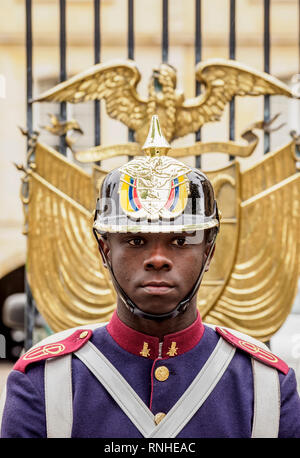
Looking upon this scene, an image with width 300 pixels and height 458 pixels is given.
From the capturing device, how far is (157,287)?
1.27 m

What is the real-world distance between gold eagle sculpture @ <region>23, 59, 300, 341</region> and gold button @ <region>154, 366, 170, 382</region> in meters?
1.42

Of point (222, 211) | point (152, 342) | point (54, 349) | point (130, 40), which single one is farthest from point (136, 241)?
point (130, 40)

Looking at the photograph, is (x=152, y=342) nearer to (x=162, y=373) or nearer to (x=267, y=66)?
(x=162, y=373)

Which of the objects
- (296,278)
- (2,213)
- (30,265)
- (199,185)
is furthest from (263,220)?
(2,213)

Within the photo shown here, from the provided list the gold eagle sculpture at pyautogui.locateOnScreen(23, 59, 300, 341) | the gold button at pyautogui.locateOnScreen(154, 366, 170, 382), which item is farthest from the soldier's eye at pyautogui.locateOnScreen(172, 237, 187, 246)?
the gold eagle sculpture at pyautogui.locateOnScreen(23, 59, 300, 341)

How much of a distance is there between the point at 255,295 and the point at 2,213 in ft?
10.6

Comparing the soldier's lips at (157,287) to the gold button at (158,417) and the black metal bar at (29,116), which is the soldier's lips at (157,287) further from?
the black metal bar at (29,116)

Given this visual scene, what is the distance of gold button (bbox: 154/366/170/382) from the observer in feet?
4.45

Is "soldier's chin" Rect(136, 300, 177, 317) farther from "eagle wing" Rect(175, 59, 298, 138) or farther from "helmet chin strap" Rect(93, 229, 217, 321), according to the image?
"eagle wing" Rect(175, 59, 298, 138)

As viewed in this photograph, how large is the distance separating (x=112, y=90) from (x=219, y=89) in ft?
1.37

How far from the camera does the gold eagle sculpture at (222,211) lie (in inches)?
109

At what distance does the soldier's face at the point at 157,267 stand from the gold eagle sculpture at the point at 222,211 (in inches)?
58.2

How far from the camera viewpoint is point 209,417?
1336mm

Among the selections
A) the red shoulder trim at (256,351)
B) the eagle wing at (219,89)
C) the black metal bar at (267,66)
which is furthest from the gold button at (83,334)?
the black metal bar at (267,66)
